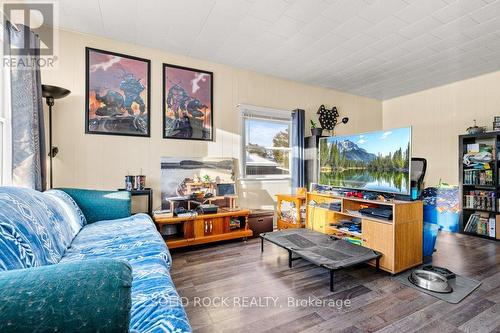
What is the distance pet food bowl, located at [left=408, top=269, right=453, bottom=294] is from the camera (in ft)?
6.49

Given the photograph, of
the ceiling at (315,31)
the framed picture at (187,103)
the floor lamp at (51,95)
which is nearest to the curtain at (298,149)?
the ceiling at (315,31)

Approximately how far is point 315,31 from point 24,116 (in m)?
3.00

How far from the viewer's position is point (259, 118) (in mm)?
3938

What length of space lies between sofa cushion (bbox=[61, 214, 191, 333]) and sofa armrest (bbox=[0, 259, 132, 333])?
0.96ft

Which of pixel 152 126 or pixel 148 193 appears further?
pixel 152 126

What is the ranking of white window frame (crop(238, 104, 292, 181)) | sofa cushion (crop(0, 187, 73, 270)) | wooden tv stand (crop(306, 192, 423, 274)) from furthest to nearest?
white window frame (crop(238, 104, 292, 181))
wooden tv stand (crop(306, 192, 423, 274))
sofa cushion (crop(0, 187, 73, 270))

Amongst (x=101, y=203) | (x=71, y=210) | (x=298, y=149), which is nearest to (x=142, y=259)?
(x=71, y=210)

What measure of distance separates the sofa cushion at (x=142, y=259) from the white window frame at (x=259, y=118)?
5.71 ft

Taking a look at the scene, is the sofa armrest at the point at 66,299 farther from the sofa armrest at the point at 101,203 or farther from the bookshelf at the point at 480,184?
the bookshelf at the point at 480,184

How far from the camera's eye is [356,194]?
9.12 feet

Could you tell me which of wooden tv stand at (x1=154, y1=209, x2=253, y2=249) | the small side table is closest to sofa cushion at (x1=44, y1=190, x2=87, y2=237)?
the small side table

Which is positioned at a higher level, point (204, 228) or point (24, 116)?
point (24, 116)

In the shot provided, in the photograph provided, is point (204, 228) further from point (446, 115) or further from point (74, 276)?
Answer: point (446, 115)

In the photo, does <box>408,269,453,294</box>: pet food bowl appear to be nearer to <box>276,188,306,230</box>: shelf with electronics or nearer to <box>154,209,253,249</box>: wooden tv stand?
<box>276,188,306,230</box>: shelf with electronics
